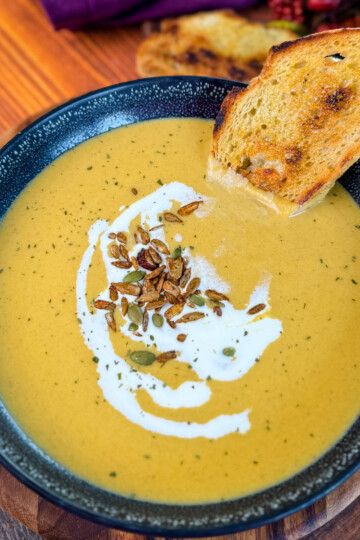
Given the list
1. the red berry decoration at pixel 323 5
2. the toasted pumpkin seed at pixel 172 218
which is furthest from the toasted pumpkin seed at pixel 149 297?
the red berry decoration at pixel 323 5

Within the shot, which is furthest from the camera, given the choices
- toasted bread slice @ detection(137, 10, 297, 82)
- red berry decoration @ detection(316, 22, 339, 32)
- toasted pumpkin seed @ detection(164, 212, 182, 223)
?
red berry decoration @ detection(316, 22, 339, 32)

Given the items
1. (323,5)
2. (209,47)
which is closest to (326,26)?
(323,5)

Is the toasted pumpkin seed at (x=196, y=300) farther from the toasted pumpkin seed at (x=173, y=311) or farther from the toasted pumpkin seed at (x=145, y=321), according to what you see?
the toasted pumpkin seed at (x=145, y=321)

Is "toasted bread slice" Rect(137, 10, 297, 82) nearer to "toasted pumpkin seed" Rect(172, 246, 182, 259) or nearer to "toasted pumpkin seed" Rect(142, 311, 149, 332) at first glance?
"toasted pumpkin seed" Rect(172, 246, 182, 259)

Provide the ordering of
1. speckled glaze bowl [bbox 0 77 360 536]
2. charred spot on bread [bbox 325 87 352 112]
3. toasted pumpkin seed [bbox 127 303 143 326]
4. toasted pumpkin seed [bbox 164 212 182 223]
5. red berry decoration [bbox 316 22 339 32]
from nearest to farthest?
speckled glaze bowl [bbox 0 77 360 536] → toasted pumpkin seed [bbox 127 303 143 326] → charred spot on bread [bbox 325 87 352 112] → toasted pumpkin seed [bbox 164 212 182 223] → red berry decoration [bbox 316 22 339 32]

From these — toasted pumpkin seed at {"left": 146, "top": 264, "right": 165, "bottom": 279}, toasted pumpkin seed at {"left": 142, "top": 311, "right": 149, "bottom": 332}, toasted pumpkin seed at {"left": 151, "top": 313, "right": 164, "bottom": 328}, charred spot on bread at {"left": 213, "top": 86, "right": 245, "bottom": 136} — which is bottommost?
toasted pumpkin seed at {"left": 151, "top": 313, "right": 164, "bottom": 328}

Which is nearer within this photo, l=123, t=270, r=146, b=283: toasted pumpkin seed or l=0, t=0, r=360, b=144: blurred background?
l=123, t=270, r=146, b=283: toasted pumpkin seed

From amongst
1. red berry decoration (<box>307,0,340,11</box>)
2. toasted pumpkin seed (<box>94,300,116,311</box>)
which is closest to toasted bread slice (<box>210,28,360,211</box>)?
toasted pumpkin seed (<box>94,300,116,311</box>)
